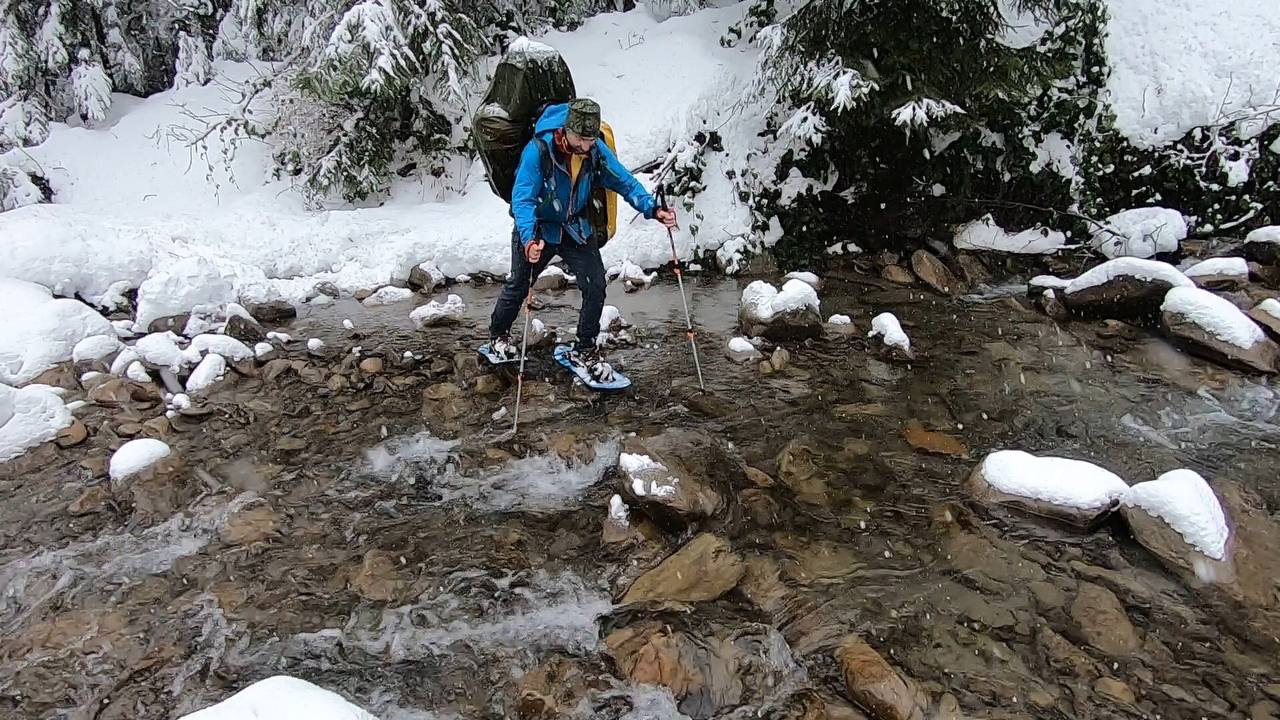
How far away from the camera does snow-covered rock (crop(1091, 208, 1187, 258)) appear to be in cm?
903

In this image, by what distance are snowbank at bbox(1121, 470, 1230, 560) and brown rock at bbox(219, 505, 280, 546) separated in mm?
5795

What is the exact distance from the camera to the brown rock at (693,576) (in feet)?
14.1

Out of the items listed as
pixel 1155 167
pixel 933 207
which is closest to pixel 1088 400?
pixel 933 207

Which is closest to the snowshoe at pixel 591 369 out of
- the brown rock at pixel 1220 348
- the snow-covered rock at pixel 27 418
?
the snow-covered rock at pixel 27 418

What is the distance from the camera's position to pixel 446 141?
11.6 meters

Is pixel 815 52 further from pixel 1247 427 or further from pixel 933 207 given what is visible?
pixel 1247 427

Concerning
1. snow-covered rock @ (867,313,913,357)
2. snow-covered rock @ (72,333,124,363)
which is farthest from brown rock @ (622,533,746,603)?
snow-covered rock @ (72,333,124,363)

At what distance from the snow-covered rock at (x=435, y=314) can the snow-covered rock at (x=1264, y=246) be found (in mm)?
9549

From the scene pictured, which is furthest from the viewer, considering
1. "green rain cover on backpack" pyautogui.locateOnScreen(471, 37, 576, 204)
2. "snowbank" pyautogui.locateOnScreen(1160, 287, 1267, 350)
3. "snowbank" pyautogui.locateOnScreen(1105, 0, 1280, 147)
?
"snowbank" pyautogui.locateOnScreen(1105, 0, 1280, 147)

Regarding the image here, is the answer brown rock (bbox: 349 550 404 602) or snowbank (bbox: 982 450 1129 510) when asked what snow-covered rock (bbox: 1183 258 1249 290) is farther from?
A: brown rock (bbox: 349 550 404 602)

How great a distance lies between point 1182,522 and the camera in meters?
4.39

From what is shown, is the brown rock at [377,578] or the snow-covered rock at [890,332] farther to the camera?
the snow-covered rock at [890,332]

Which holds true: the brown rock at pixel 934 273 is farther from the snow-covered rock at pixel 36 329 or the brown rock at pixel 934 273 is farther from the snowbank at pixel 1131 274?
the snow-covered rock at pixel 36 329

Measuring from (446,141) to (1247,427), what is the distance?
35.5 feet
